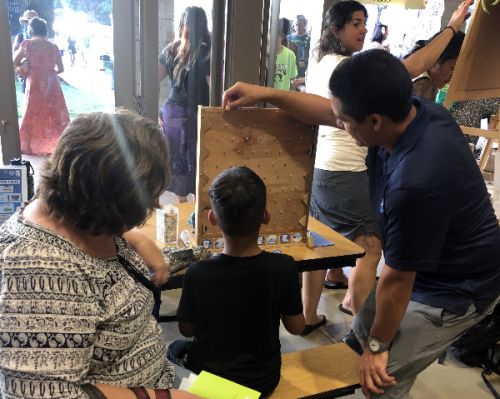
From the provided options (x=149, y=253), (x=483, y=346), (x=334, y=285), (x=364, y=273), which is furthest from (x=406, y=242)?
(x=334, y=285)

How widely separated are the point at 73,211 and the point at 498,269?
1299 mm

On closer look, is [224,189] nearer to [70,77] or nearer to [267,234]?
[267,234]

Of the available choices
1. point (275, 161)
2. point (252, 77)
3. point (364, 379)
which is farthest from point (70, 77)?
point (364, 379)

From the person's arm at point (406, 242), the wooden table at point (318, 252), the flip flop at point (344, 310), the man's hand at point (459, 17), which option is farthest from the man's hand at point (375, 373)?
the man's hand at point (459, 17)

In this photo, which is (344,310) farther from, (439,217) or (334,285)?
(439,217)

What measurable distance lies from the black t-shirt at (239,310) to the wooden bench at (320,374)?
139 millimetres

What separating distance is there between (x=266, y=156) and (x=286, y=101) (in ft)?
0.72

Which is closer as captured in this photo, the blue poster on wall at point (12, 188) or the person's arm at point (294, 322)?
the person's arm at point (294, 322)

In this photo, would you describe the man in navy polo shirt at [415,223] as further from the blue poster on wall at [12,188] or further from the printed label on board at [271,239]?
the blue poster on wall at [12,188]

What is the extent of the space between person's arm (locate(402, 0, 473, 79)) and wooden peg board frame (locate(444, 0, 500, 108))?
10 cm

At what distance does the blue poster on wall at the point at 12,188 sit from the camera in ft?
6.10

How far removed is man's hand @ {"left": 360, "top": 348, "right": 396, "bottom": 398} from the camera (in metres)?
1.39

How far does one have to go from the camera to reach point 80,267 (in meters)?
0.80

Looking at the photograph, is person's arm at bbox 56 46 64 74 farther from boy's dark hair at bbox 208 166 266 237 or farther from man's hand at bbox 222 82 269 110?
boy's dark hair at bbox 208 166 266 237
